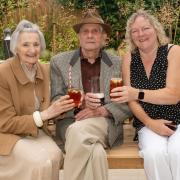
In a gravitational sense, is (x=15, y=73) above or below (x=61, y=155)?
above

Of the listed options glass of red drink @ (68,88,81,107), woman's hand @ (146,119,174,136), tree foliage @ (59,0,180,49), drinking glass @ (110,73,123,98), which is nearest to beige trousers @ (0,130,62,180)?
glass of red drink @ (68,88,81,107)

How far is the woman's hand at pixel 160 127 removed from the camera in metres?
4.23

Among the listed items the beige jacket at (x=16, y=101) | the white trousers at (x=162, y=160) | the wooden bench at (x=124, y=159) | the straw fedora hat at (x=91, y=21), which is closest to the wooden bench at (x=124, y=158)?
the wooden bench at (x=124, y=159)

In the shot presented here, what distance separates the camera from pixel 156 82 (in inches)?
176

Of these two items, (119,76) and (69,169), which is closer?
(69,169)

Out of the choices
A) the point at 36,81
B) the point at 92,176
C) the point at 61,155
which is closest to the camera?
the point at 92,176

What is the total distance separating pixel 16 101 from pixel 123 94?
0.89m

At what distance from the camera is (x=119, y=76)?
4.57 metres

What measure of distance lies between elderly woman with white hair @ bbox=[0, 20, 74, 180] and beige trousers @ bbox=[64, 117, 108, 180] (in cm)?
16

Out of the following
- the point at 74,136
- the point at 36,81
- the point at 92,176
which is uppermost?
the point at 36,81

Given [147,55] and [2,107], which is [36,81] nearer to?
[2,107]

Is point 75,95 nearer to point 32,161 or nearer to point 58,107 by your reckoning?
point 58,107

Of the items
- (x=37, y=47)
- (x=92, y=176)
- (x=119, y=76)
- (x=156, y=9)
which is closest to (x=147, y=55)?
(x=119, y=76)

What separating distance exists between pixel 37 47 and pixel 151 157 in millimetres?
1339
